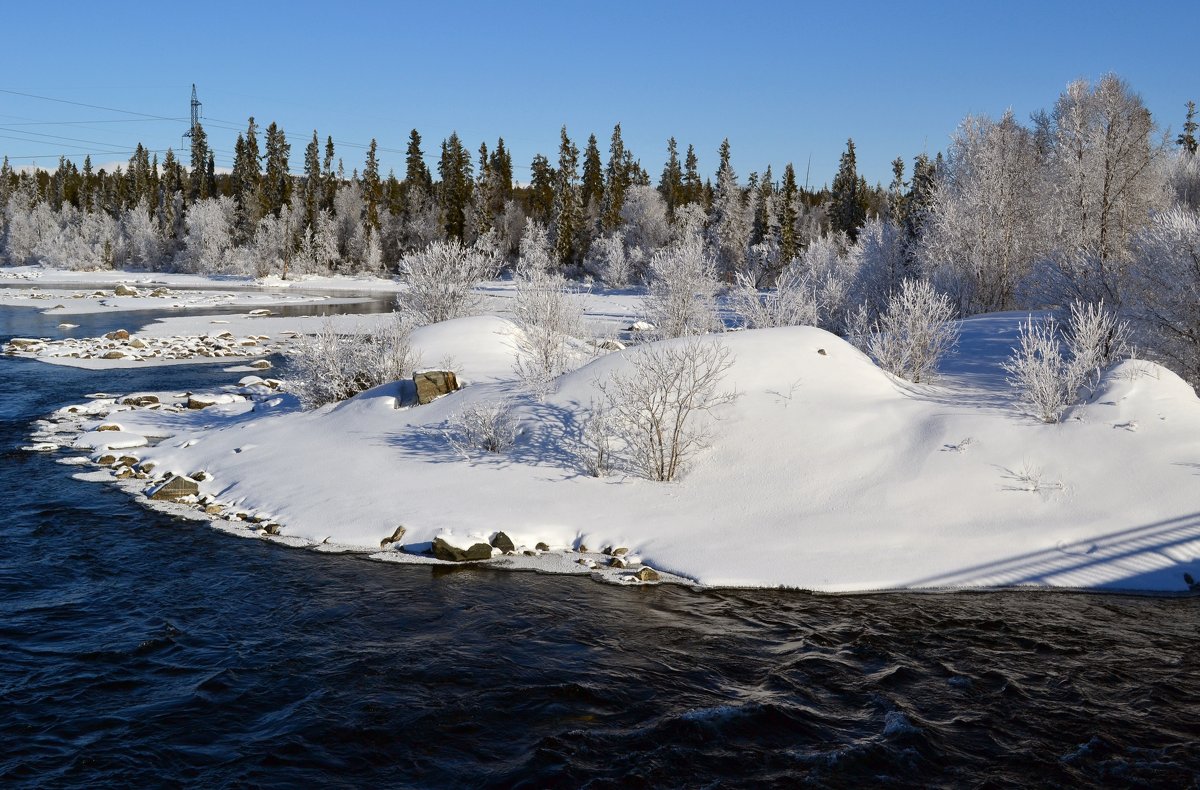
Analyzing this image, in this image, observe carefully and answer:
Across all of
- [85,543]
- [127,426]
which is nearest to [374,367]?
[127,426]

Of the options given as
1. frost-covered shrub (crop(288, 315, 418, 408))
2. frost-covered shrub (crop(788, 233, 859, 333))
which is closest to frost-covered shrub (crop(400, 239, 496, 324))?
frost-covered shrub (crop(288, 315, 418, 408))

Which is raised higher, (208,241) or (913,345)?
(208,241)

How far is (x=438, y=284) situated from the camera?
2166cm

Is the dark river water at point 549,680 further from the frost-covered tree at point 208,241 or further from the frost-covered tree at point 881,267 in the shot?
the frost-covered tree at point 208,241

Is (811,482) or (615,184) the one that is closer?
(811,482)

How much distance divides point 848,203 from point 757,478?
6180 cm

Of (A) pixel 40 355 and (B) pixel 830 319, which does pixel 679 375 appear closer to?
(B) pixel 830 319

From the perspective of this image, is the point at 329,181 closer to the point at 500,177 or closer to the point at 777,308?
the point at 500,177

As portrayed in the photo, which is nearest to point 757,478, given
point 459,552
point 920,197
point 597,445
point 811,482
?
point 811,482

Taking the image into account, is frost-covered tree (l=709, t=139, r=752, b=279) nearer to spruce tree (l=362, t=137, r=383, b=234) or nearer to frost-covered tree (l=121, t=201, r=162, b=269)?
spruce tree (l=362, t=137, r=383, b=234)

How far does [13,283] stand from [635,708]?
6648cm

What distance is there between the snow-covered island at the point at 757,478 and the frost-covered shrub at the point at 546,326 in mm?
2195

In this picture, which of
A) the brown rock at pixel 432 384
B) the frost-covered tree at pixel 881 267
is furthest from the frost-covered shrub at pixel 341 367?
the frost-covered tree at pixel 881 267

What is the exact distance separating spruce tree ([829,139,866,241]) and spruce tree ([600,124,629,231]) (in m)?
16.5
